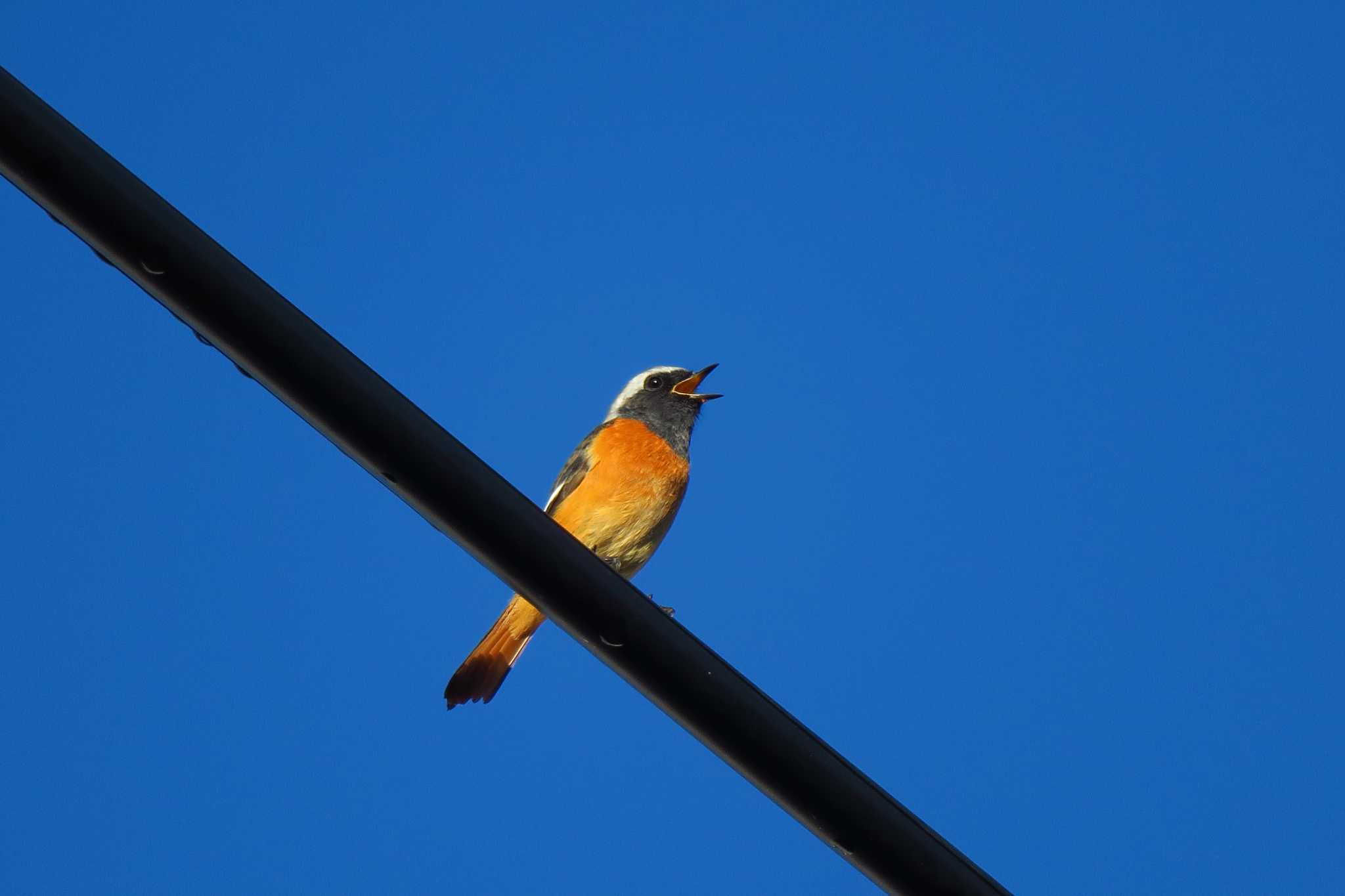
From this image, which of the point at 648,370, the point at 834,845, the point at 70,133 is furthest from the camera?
the point at 648,370

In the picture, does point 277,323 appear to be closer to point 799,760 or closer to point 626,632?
point 626,632

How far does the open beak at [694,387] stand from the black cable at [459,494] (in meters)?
5.38

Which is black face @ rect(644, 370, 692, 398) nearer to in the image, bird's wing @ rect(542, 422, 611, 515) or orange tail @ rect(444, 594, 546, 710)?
bird's wing @ rect(542, 422, 611, 515)

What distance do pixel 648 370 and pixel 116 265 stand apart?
6185 millimetres

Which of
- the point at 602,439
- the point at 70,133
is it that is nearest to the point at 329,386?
the point at 70,133

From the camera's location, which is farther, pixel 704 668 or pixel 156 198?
pixel 704 668

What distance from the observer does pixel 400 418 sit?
214 centimetres

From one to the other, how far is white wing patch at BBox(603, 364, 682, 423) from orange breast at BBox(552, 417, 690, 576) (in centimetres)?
109

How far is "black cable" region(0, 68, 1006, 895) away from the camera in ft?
6.48

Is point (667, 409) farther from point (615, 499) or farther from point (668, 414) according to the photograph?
point (615, 499)

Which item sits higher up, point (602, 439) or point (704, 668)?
point (602, 439)

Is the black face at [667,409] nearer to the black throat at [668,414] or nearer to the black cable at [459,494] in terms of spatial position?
the black throat at [668,414]

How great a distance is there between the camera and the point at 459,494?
2.17m

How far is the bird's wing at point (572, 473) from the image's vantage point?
22.7ft
